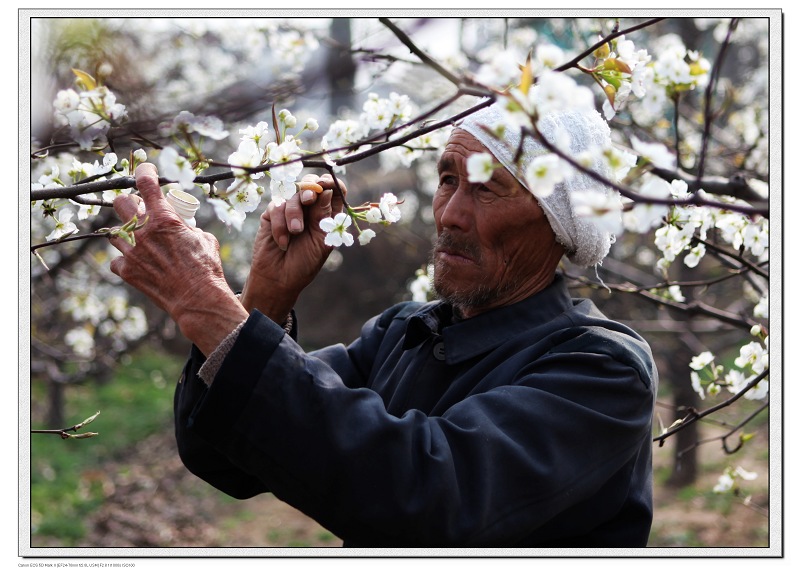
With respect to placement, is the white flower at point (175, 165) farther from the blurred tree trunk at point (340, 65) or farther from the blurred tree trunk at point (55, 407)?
the blurred tree trunk at point (55, 407)

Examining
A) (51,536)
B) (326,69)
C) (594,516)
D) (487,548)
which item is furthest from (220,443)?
(51,536)

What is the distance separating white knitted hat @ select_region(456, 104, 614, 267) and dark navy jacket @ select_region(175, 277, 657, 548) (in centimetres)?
20

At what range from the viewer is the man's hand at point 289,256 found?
1.75 meters

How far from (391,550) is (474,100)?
3.51 ft

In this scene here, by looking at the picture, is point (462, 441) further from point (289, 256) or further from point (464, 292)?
point (289, 256)

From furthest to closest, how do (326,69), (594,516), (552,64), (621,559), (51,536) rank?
(51,536) < (326,69) < (621,559) < (594,516) < (552,64)

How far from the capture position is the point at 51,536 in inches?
210

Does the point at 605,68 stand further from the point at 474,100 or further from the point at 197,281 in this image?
the point at 197,281

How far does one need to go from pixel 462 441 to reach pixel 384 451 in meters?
0.14

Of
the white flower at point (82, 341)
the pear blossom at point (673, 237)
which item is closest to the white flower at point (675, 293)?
the pear blossom at point (673, 237)

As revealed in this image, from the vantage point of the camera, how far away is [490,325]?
5.67 feet

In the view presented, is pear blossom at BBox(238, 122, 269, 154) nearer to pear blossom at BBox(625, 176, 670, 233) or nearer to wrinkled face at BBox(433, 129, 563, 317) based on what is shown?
wrinkled face at BBox(433, 129, 563, 317)

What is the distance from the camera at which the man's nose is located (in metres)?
1.71

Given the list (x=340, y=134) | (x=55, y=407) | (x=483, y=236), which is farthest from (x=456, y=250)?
(x=55, y=407)
